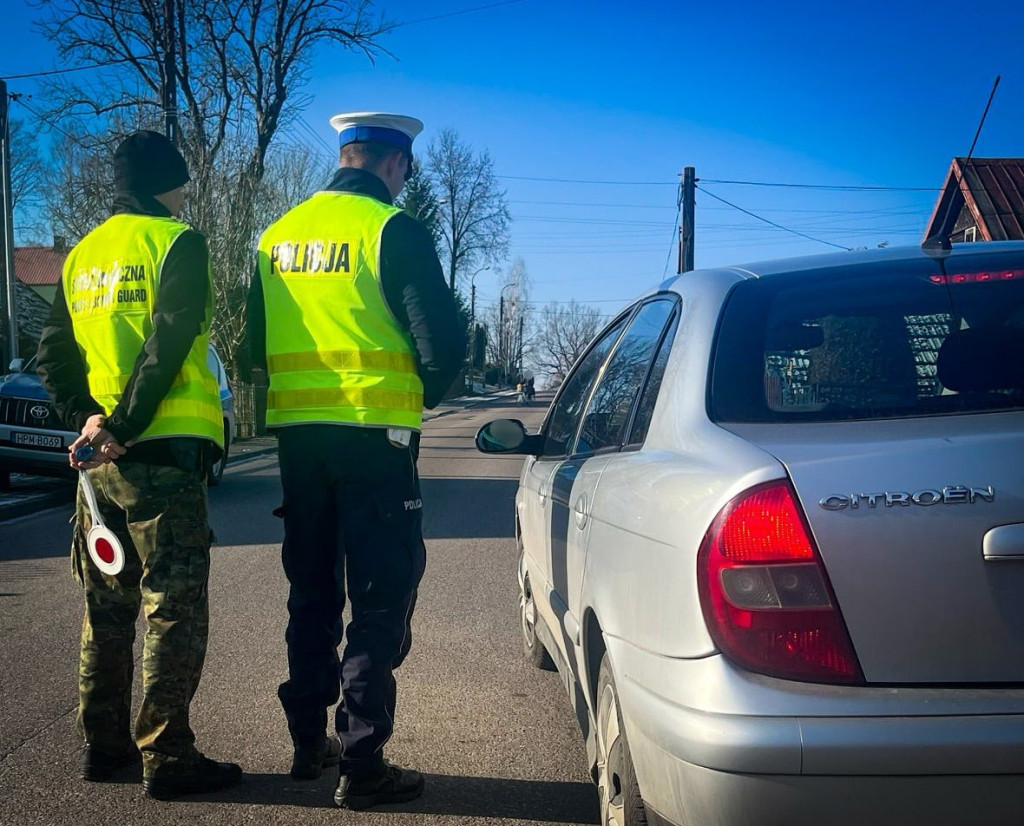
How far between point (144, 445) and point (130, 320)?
16.3 inches

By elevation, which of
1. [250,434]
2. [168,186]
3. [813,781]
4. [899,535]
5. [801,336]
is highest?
[168,186]

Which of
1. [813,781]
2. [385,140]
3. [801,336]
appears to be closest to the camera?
[813,781]

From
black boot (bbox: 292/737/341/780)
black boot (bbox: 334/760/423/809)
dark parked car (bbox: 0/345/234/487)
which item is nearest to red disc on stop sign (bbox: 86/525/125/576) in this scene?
black boot (bbox: 292/737/341/780)

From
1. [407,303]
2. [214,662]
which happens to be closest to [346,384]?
[407,303]

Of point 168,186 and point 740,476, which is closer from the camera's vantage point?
point 740,476

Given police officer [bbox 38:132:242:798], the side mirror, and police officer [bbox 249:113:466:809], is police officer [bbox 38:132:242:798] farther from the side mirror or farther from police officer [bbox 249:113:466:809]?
the side mirror

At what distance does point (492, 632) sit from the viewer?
5484mm

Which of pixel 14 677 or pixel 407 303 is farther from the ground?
pixel 407 303

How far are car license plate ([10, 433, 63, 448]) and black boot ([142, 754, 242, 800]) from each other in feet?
25.4

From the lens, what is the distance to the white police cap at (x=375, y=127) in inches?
134

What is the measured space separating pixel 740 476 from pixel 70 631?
14.7 feet

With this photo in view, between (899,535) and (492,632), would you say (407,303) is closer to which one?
(899,535)

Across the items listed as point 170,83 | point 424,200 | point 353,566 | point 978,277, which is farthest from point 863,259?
point 424,200

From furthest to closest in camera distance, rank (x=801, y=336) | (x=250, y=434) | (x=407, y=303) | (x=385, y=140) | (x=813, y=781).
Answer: (x=250, y=434)
(x=385, y=140)
(x=407, y=303)
(x=801, y=336)
(x=813, y=781)
